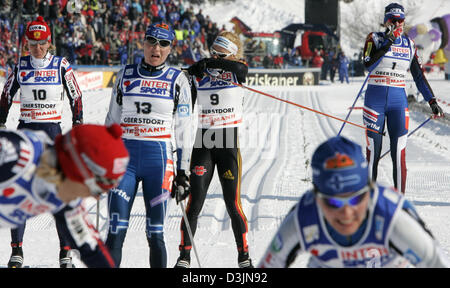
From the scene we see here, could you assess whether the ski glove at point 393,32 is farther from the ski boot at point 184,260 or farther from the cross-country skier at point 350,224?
the cross-country skier at point 350,224

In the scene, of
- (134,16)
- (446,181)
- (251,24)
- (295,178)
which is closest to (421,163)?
(446,181)

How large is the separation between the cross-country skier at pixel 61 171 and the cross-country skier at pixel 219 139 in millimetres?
2626

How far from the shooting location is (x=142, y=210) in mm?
7816

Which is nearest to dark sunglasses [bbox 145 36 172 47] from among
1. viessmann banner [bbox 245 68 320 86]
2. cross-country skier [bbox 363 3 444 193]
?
cross-country skier [bbox 363 3 444 193]

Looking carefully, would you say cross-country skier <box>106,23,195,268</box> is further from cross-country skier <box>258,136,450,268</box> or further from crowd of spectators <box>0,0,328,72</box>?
crowd of spectators <box>0,0,328,72</box>

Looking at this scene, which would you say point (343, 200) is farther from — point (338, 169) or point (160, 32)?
point (160, 32)

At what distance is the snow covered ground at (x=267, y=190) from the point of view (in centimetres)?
616

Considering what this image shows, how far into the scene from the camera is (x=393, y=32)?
24.1 feet

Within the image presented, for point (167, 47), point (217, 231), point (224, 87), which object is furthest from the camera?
point (217, 231)

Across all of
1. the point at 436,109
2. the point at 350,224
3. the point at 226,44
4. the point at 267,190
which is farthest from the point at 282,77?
the point at 350,224

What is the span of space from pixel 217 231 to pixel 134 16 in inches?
985

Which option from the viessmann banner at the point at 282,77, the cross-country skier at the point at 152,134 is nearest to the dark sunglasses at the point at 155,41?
the cross-country skier at the point at 152,134

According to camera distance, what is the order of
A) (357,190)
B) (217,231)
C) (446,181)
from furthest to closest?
1. (446,181)
2. (217,231)
3. (357,190)
